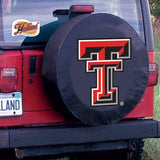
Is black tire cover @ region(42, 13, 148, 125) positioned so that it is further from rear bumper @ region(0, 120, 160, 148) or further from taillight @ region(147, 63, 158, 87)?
taillight @ region(147, 63, 158, 87)

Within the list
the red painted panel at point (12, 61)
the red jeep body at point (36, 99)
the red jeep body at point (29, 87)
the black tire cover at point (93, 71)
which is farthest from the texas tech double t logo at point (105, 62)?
the red painted panel at point (12, 61)

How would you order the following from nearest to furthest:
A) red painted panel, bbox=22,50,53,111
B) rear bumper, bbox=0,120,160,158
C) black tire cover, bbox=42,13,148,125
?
black tire cover, bbox=42,13,148,125 → rear bumper, bbox=0,120,160,158 → red painted panel, bbox=22,50,53,111

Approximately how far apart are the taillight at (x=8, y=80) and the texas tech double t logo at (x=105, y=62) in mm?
592

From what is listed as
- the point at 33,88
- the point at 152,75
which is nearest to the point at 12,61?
the point at 33,88

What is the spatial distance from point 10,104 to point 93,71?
72cm

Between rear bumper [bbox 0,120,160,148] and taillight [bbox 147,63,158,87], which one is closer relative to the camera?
rear bumper [bbox 0,120,160,148]

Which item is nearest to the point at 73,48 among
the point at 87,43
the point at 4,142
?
the point at 87,43

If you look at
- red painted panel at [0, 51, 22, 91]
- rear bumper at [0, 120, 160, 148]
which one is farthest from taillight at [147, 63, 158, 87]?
red painted panel at [0, 51, 22, 91]

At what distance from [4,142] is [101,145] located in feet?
2.93

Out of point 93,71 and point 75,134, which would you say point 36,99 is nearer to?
point 75,134

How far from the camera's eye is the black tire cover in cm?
516

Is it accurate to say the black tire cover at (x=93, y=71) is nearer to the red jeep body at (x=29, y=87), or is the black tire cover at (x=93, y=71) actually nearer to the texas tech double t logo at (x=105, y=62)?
the texas tech double t logo at (x=105, y=62)

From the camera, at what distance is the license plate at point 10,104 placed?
531 cm

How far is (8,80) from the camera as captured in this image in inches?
209
